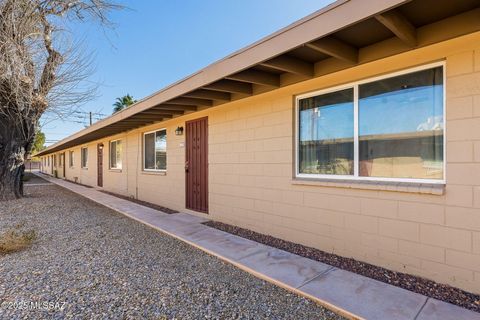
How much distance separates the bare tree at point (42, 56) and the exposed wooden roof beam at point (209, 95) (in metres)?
2.93

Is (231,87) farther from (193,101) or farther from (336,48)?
(336,48)

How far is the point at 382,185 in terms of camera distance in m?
2.98

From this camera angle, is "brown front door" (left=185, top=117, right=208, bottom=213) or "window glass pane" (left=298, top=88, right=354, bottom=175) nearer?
"window glass pane" (left=298, top=88, right=354, bottom=175)

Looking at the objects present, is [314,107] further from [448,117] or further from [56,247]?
[56,247]

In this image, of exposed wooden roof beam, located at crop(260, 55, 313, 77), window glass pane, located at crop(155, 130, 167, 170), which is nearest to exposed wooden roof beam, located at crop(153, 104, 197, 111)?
window glass pane, located at crop(155, 130, 167, 170)

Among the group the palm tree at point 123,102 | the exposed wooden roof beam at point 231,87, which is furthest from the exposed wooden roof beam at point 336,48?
the palm tree at point 123,102

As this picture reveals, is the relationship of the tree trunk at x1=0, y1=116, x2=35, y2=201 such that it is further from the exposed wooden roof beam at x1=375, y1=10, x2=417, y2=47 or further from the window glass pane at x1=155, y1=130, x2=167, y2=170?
the exposed wooden roof beam at x1=375, y1=10, x2=417, y2=47

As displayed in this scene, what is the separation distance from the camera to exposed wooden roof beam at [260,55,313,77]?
3.31 metres

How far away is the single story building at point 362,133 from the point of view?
97.1 inches

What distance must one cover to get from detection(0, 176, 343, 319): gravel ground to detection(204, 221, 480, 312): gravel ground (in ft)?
3.17

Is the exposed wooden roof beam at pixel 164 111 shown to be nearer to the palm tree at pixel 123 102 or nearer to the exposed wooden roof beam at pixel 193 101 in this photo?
the exposed wooden roof beam at pixel 193 101

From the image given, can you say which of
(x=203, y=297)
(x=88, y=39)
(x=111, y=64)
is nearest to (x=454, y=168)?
(x=203, y=297)

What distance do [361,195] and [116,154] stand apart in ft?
33.1

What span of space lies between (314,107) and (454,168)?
1866mm
